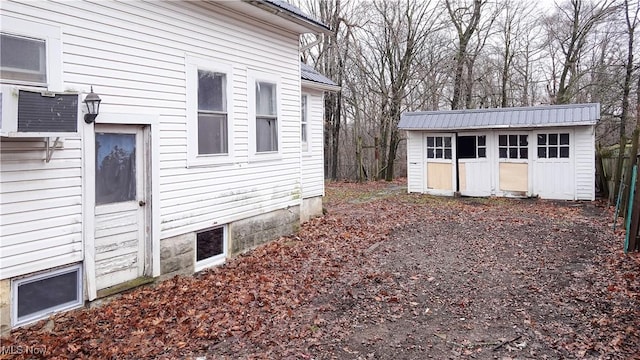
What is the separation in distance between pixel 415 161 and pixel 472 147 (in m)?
2.08

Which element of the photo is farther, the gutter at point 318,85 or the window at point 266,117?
the gutter at point 318,85

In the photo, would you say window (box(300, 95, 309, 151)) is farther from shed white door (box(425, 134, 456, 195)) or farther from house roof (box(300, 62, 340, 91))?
shed white door (box(425, 134, 456, 195))

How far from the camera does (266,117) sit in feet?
25.1

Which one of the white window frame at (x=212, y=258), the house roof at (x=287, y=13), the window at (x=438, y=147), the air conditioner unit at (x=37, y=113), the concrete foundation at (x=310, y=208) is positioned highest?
the house roof at (x=287, y=13)

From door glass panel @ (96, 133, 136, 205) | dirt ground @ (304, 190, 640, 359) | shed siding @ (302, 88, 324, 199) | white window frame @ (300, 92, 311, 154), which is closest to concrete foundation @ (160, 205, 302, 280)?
door glass panel @ (96, 133, 136, 205)

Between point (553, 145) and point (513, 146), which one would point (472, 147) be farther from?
point (553, 145)

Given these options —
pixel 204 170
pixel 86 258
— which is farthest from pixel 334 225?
pixel 86 258

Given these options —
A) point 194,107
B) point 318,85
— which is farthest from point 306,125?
point 194,107

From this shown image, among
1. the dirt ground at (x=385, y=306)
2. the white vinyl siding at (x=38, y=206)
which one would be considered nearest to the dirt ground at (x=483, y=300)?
the dirt ground at (x=385, y=306)

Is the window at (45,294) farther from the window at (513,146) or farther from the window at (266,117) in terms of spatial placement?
the window at (513,146)

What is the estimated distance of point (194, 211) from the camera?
20.1 ft

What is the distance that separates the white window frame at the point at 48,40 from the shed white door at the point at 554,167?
13.0m

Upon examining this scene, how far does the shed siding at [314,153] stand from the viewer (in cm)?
1066

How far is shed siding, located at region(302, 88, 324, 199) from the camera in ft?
35.0
